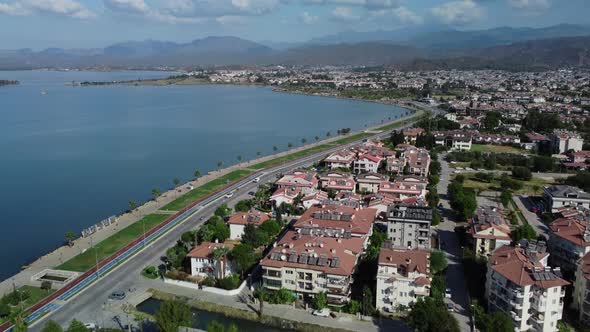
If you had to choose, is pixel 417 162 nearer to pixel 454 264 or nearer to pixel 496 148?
pixel 496 148

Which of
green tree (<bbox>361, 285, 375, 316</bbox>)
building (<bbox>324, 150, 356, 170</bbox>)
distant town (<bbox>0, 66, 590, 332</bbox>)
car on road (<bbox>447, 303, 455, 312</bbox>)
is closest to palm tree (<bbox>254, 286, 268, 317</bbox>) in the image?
distant town (<bbox>0, 66, 590, 332</bbox>)

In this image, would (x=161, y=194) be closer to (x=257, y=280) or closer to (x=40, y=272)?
(x=40, y=272)

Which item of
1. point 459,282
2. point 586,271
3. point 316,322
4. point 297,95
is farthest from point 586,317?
point 297,95

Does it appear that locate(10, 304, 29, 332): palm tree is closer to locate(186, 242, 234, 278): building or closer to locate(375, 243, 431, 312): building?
locate(186, 242, 234, 278): building

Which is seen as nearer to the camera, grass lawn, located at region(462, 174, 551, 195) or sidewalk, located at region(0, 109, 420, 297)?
sidewalk, located at region(0, 109, 420, 297)

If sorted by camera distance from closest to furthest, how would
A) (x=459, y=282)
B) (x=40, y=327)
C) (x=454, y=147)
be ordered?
(x=40, y=327) < (x=459, y=282) < (x=454, y=147)

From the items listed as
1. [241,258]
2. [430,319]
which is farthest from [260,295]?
[430,319]
